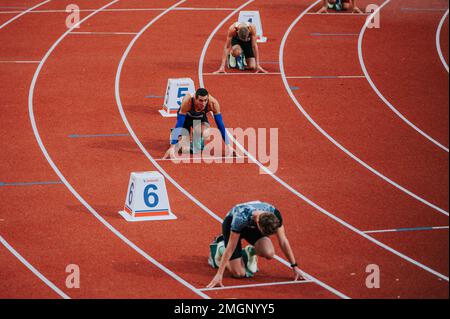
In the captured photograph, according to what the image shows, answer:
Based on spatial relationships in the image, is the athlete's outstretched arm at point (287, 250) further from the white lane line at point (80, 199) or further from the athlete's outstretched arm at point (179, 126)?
the athlete's outstretched arm at point (179, 126)

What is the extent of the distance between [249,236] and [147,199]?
1955mm

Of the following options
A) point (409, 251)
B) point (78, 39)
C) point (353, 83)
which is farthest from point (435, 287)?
point (78, 39)

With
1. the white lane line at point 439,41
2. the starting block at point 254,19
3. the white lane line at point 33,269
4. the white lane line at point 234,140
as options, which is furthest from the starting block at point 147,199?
the starting block at point 254,19

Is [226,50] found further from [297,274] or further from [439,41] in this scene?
[297,274]

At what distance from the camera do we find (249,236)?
29.7 feet

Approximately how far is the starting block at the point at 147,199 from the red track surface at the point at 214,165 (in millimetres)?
164

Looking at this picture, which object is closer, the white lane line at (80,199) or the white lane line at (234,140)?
the white lane line at (234,140)

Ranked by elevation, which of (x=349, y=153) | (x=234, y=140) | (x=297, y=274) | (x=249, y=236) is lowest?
(x=297, y=274)

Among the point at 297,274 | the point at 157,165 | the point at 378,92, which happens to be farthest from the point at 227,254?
the point at 378,92

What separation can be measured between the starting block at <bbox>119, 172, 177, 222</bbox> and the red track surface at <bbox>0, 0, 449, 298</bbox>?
16 cm


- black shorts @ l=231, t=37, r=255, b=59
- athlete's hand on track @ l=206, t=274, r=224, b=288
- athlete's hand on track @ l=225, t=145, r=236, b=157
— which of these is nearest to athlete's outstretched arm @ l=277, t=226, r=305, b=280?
athlete's hand on track @ l=206, t=274, r=224, b=288

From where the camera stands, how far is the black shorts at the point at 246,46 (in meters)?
16.6

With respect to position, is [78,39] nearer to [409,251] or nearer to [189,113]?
[189,113]

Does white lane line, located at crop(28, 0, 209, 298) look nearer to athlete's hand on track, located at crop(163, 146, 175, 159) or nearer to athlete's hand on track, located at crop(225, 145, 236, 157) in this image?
athlete's hand on track, located at crop(163, 146, 175, 159)
